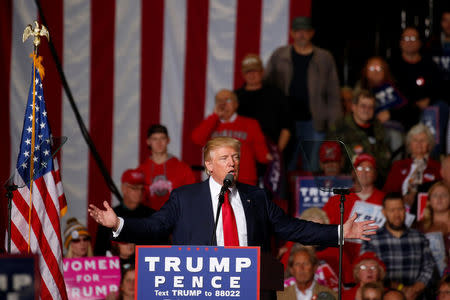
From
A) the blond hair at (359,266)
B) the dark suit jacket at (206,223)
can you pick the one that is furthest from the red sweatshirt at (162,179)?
the dark suit jacket at (206,223)

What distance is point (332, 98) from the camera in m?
8.89

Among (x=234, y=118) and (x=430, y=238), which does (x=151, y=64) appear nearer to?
(x=234, y=118)

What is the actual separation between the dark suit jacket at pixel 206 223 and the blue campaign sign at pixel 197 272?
0.41m

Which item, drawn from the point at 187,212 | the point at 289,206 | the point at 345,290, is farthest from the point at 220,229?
the point at 289,206

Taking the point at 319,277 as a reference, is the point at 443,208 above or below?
above

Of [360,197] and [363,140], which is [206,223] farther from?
[363,140]

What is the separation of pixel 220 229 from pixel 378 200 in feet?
10.7

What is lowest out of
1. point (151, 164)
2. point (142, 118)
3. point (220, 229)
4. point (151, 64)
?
point (220, 229)

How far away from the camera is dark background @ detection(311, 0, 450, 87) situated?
10.6 metres

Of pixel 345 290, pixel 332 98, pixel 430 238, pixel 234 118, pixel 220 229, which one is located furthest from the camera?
pixel 332 98

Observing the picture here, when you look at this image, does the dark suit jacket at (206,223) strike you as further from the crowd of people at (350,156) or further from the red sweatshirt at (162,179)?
the red sweatshirt at (162,179)

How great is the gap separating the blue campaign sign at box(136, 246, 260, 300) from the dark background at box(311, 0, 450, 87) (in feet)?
22.1

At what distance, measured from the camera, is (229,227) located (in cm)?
→ 477

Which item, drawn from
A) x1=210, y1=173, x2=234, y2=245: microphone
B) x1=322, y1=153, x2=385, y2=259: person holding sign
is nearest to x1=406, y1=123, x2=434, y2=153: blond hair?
x1=322, y1=153, x2=385, y2=259: person holding sign
